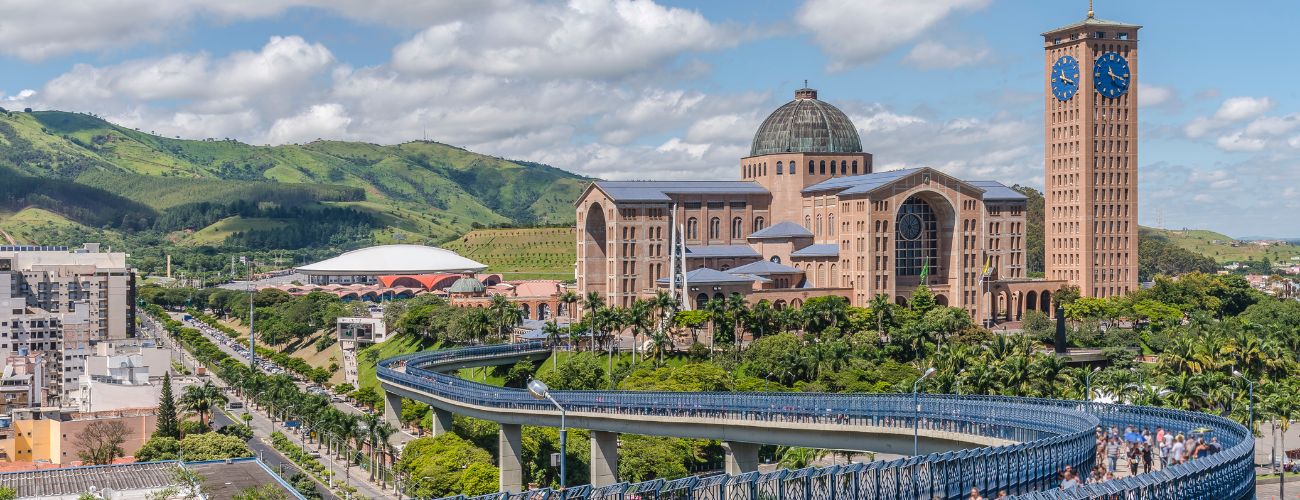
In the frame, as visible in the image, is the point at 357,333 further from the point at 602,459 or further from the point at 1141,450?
the point at 1141,450

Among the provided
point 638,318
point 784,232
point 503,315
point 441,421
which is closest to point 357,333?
point 503,315

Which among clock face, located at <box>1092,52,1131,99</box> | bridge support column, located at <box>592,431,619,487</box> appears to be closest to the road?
bridge support column, located at <box>592,431,619,487</box>

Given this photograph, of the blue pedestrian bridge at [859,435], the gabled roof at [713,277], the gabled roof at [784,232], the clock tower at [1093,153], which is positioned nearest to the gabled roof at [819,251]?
the gabled roof at [784,232]

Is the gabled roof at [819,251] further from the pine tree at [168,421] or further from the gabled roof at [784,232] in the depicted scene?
the pine tree at [168,421]

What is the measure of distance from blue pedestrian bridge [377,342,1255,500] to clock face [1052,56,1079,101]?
75.4 metres

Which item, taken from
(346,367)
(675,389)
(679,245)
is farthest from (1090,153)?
(346,367)

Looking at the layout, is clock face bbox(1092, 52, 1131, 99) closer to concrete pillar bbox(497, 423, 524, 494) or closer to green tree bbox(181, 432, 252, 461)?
concrete pillar bbox(497, 423, 524, 494)

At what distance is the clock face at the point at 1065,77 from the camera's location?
157 meters

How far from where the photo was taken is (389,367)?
126m

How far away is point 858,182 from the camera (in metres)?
151

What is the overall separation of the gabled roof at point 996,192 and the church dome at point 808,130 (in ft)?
45.7

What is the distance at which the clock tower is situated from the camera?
157 meters

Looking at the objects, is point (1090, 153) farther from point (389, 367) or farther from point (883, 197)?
point (389, 367)

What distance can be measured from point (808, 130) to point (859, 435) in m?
90.2
